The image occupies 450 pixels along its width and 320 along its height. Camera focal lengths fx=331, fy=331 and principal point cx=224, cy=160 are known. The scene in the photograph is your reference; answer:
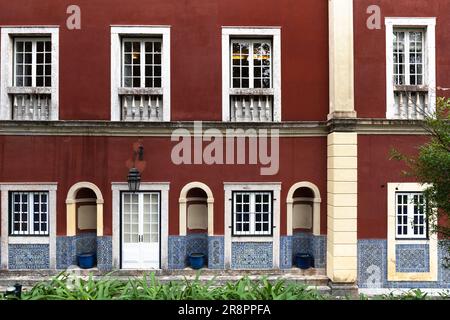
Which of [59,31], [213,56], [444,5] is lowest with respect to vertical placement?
[213,56]

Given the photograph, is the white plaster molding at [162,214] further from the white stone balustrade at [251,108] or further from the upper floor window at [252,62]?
the upper floor window at [252,62]

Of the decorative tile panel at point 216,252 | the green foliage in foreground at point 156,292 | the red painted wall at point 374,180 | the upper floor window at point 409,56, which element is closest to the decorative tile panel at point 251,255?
the decorative tile panel at point 216,252

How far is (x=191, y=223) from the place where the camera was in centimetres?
993

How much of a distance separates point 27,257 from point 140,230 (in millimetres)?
3296

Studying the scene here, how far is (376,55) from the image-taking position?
30.9 ft

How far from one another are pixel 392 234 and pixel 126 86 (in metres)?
8.77

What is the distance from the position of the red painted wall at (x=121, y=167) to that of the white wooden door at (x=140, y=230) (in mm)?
446

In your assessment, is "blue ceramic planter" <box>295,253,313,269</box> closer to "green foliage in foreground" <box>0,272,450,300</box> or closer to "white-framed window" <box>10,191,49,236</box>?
"green foliage in foreground" <box>0,272,450,300</box>

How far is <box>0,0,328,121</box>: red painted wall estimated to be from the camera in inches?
379

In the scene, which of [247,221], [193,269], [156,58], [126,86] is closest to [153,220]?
[193,269]

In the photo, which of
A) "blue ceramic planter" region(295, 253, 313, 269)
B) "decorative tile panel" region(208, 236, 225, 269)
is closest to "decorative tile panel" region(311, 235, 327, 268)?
"blue ceramic planter" region(295, 253, 313, 269)

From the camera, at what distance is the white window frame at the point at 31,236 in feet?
30.8

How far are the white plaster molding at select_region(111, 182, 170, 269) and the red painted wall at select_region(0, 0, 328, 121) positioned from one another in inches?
80.7
